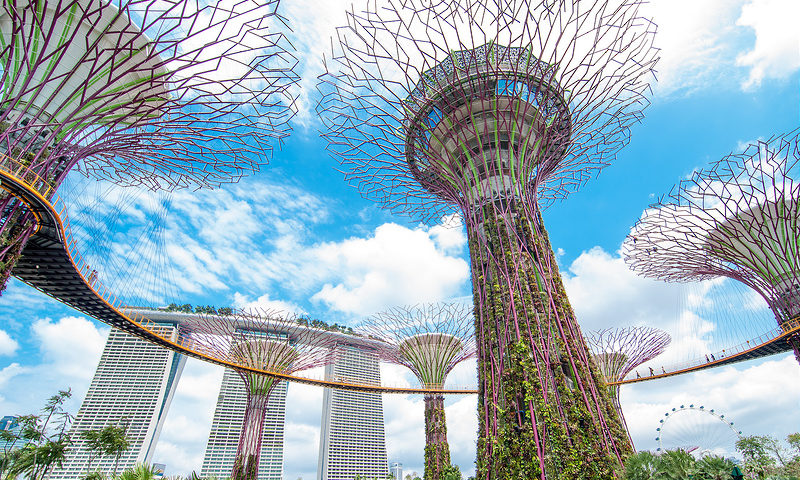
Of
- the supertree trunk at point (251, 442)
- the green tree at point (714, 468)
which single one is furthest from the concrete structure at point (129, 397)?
the green tree at point (714, 468)

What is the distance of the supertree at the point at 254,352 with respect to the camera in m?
26.3

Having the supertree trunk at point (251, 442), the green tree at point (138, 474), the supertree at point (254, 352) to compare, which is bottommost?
the green tree at point (138, 474)

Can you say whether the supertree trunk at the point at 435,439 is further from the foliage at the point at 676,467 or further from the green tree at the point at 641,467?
the foliage at the point at 676,467

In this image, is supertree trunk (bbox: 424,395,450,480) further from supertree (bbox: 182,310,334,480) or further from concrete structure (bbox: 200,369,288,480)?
concrete structure (bbox: 200,369,288,480)

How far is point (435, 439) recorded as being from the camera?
2806 centimetres

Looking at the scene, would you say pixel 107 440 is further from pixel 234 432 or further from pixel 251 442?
pixel 234 432

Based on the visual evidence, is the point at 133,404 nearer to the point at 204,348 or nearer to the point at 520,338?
the point at 204,348

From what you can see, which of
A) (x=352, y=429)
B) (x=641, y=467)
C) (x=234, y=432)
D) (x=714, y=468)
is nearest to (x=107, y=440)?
(x=641, y=467)

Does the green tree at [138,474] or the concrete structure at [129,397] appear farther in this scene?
the concrete structure at [129,397]

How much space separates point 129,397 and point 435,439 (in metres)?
51.2

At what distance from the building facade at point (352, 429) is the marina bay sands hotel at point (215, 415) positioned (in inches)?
5.5

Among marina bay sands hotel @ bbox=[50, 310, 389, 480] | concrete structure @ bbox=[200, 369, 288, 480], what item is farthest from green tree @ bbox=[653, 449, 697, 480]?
concrete structure @ bbox=[200, 369, 288, 480]

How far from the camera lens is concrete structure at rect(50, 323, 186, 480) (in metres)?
55.0

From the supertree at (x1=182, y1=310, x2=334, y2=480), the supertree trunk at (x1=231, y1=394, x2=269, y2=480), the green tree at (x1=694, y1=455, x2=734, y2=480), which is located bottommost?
the green tree at (x1=694, y1=455, x2=734, y2=480)
